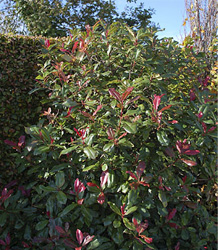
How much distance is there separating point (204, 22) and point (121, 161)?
11.7 ft

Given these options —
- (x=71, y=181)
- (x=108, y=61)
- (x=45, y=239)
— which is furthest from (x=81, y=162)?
(x=108, y=61)

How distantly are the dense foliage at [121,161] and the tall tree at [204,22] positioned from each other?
6.32 feet

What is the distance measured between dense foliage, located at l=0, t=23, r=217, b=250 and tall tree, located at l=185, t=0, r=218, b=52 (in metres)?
1.93

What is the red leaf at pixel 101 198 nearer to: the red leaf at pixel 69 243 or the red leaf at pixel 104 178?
the red leaf at pixel 104 178

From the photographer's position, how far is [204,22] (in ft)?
15.7

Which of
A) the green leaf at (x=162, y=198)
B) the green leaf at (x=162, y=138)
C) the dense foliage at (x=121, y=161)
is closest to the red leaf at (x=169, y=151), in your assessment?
the dense foliage at (x=121, y=161)

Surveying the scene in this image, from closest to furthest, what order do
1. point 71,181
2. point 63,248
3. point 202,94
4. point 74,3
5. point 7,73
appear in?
point 63,248, point 71,181, point 202,94, point 7,73, point 74,3

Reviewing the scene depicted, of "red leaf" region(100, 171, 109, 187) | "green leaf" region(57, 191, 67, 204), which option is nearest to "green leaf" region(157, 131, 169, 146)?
"red leaf" region(100, 171, 109, 187)

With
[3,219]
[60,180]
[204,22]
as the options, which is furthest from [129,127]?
[204,22]

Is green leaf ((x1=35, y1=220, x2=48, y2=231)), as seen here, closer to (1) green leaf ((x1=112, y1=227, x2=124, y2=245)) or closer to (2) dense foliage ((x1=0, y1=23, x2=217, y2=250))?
(2) dense foliage ((x1=0, y1=23, x2=217, y2=250))

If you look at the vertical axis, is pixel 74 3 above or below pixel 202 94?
above

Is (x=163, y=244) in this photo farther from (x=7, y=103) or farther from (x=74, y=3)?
(x=74, y=3)

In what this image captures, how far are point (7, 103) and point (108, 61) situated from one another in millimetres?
1388

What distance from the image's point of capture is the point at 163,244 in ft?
8.12
